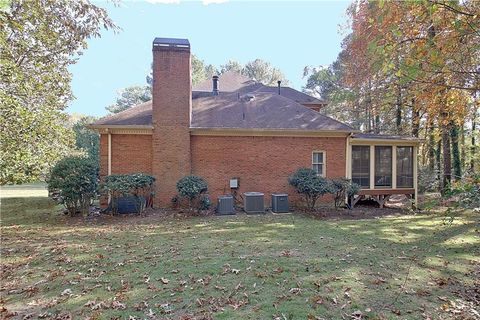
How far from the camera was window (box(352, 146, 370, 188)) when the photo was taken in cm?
1284

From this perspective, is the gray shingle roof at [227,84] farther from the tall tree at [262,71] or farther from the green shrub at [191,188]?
the tall tree at [262,71]

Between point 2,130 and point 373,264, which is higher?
point 2,130

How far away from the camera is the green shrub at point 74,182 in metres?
9.88

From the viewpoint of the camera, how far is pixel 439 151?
67.6 ft

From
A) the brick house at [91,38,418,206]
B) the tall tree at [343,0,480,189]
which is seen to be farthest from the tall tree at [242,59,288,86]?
the brick house at [91,38,418,206]

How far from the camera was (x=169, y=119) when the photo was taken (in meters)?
11.6

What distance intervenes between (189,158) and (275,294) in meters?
8.23

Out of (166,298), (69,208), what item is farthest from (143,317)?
(69,208)

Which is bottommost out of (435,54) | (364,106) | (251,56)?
(435,54)

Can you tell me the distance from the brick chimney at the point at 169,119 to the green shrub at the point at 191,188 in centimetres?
88

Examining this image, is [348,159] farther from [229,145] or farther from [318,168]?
[229,145]

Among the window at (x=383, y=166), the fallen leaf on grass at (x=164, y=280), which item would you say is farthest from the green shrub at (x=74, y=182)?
the window at (x=383, y=166)

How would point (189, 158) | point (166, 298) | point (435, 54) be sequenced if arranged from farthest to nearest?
point (189, 158), point (435, 54), point (166, 298)

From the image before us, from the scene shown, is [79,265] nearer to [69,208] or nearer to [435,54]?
[69,208]
